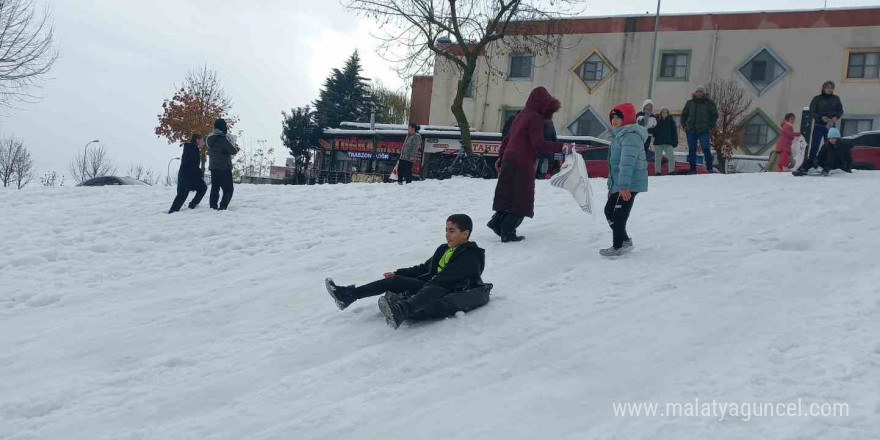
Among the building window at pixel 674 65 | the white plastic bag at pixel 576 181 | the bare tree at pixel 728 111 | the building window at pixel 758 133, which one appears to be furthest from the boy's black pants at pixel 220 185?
the building window at pixel 758 133

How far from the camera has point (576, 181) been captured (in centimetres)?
808

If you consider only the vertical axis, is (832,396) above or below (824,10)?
below

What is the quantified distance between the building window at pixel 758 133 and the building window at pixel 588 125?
6666 millimetres

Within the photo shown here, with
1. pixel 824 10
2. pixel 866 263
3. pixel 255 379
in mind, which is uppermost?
pixel 824 10

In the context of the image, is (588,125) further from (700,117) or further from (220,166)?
(220,166)

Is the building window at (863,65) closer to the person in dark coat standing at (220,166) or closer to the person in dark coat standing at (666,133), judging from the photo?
the person in dark coat standing at (666,133)

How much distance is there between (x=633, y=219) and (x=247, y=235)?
222 inches

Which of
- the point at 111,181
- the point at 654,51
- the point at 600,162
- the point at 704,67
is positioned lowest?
the point at 111,181

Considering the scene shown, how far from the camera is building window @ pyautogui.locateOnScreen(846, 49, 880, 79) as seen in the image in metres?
29.9

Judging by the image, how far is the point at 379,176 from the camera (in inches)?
1217

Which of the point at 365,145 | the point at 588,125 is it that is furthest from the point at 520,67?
the point at 365,145

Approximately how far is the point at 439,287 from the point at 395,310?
44 centimetres

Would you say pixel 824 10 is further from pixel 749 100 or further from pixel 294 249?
pixel 294 249

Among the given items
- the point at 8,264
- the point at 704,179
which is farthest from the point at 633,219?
the point at 8,264
